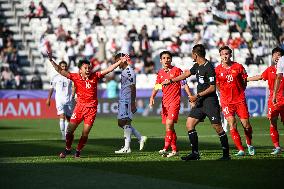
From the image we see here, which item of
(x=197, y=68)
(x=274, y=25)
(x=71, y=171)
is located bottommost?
(x=71, y=171)

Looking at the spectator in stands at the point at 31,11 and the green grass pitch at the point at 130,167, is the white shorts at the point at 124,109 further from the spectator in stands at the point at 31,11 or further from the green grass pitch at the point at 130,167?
the spectator in stands at the point at 31,11

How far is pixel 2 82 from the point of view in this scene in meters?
41.8

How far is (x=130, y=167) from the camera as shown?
16.3 metres

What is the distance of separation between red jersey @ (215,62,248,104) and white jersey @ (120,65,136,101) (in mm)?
2578

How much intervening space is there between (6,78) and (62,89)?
15.7 metres

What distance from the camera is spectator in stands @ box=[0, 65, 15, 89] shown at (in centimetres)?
4169

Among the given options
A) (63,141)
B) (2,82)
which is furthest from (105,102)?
(63,141)


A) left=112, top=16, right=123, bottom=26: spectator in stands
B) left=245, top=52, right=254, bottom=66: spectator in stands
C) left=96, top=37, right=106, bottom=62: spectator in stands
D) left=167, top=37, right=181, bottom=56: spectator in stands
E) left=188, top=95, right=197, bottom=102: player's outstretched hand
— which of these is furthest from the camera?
left=112, top=16, right=123, bottom=26: spectator in stands

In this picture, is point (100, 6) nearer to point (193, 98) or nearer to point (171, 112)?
point (171, 112)

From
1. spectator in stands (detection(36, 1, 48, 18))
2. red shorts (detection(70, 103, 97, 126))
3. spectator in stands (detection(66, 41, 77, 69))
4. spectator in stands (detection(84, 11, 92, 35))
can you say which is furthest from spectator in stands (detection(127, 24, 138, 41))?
red shorts (detection(70, 103, 97, 126))

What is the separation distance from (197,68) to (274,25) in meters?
29.4

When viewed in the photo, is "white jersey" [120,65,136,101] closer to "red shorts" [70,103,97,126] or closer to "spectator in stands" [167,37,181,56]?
"red shorts" [70,103,97,126]

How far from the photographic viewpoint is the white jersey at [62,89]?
26378mm

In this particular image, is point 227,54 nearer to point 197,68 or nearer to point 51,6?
point 197,68
